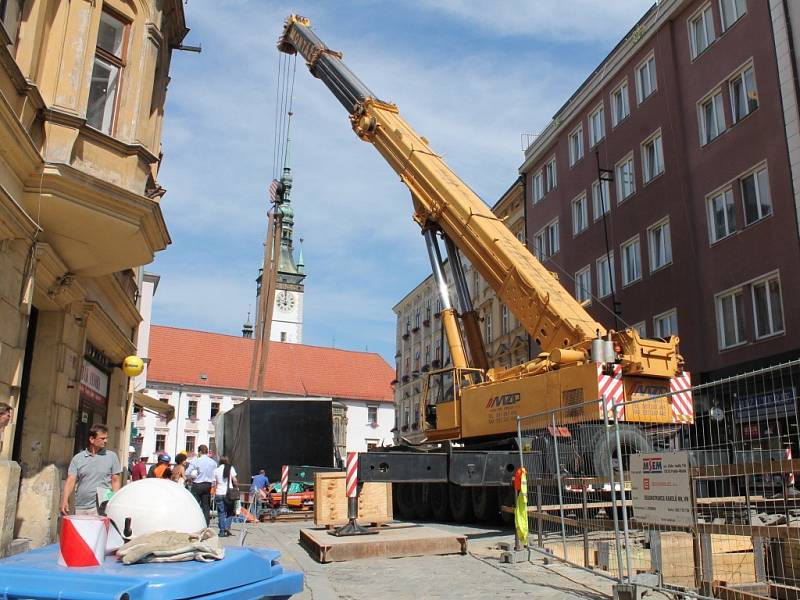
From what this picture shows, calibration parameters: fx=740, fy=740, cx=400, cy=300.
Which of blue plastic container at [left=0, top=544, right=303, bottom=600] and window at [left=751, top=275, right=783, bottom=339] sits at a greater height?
window at [left=751, top=275, right=783, bottom=339]

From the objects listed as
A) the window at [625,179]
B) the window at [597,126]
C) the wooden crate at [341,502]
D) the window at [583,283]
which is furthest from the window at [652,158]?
the wooden crate at [341,502]

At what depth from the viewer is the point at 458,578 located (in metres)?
8.14

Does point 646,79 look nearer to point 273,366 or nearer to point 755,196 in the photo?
point 755,196

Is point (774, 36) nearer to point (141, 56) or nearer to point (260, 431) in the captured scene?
point (141, 56)

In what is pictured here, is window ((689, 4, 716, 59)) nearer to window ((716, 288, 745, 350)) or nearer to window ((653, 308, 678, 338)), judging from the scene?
window ((716, 288, 745, 350))

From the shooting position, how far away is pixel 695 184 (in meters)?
20.1

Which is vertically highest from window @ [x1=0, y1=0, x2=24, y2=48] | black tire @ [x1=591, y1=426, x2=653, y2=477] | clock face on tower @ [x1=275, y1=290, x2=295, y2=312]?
clock face on tower @ [x1=275, y1=290, x2=295, y2=312]

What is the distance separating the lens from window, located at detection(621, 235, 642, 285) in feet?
74.8

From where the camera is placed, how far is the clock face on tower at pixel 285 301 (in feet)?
334

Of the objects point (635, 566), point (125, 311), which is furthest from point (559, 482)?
point (125, 311)

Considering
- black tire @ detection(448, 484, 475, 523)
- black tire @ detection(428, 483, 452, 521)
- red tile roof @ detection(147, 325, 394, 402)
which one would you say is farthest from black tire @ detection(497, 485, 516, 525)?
red tile roof @ detection(147, 325, 394, 402)

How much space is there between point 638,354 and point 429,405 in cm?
565

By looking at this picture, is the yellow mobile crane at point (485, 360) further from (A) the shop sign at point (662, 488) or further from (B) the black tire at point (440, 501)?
(A) the shop sign at point (662, 488)

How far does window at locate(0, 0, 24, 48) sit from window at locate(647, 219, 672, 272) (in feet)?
57.9
